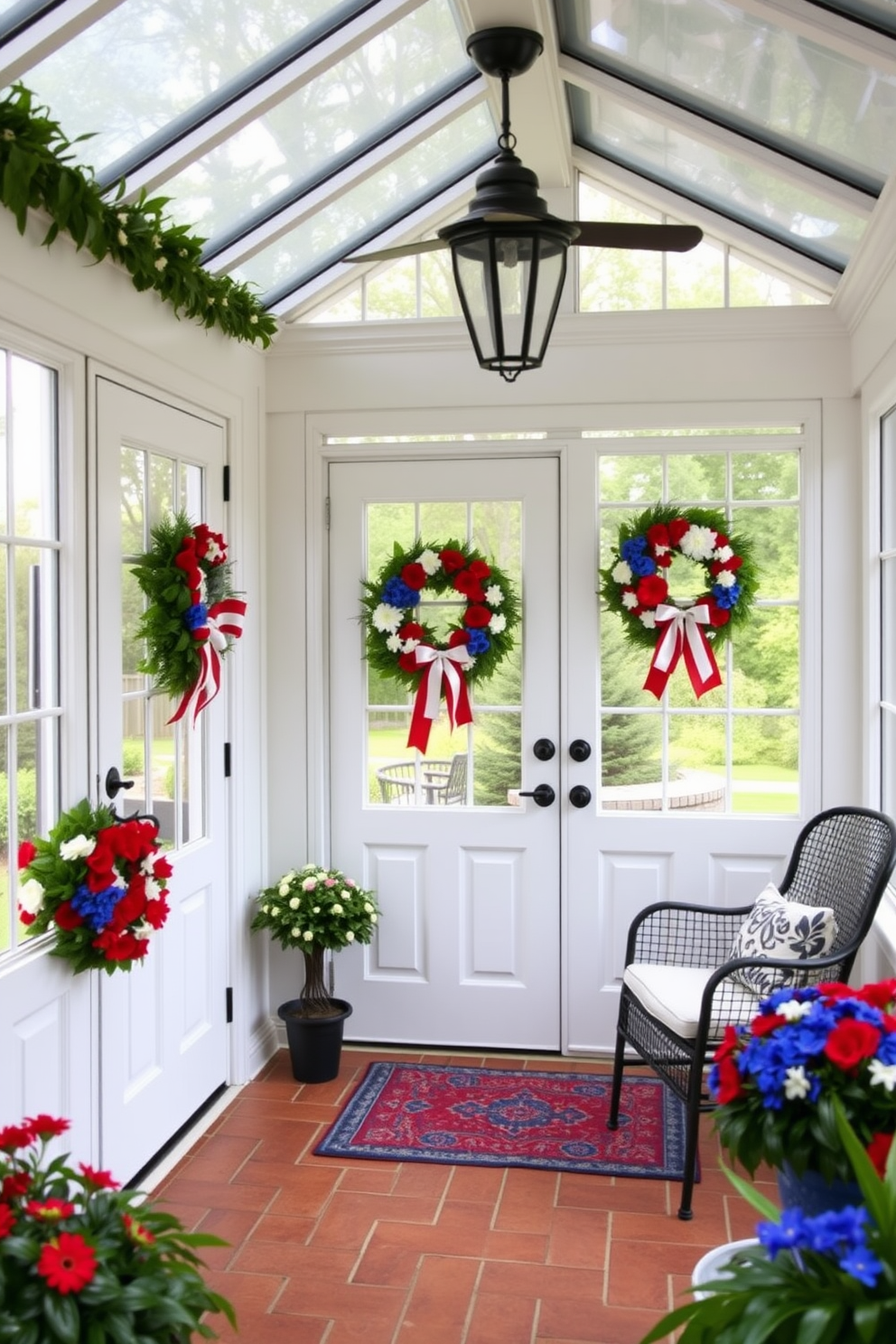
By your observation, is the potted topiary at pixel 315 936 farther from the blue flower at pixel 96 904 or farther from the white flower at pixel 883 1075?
the white flower at pixel 883 1075

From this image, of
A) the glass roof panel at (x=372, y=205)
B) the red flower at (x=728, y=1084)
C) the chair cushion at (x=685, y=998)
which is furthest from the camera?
the glass roof panel at (x=372, y=205)

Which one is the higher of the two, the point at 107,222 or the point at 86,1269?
the point at 107,222

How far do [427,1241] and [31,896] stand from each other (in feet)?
4.47

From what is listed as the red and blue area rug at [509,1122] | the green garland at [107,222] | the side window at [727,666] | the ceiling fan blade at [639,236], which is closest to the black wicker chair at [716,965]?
the red and blue area rug at [509,1122]

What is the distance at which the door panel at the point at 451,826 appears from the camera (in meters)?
4.44

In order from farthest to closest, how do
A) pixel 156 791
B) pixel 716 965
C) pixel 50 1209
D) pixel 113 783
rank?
pixel 716 965, pixel 156 791, pixel 113 783, pixel 50 1209

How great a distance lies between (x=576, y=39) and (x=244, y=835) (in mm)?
2733

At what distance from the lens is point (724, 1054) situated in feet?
6.77

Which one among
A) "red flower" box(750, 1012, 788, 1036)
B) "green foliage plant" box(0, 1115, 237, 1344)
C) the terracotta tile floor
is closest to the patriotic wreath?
the terracotta tile floor

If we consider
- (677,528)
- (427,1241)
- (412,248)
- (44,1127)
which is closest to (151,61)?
(412,248)

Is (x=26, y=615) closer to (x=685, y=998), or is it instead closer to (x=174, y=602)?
(x=174, y=602)

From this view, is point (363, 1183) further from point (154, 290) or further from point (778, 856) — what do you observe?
point (154, 290)

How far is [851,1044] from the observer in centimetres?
190

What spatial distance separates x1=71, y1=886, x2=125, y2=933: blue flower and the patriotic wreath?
79 centimetres
